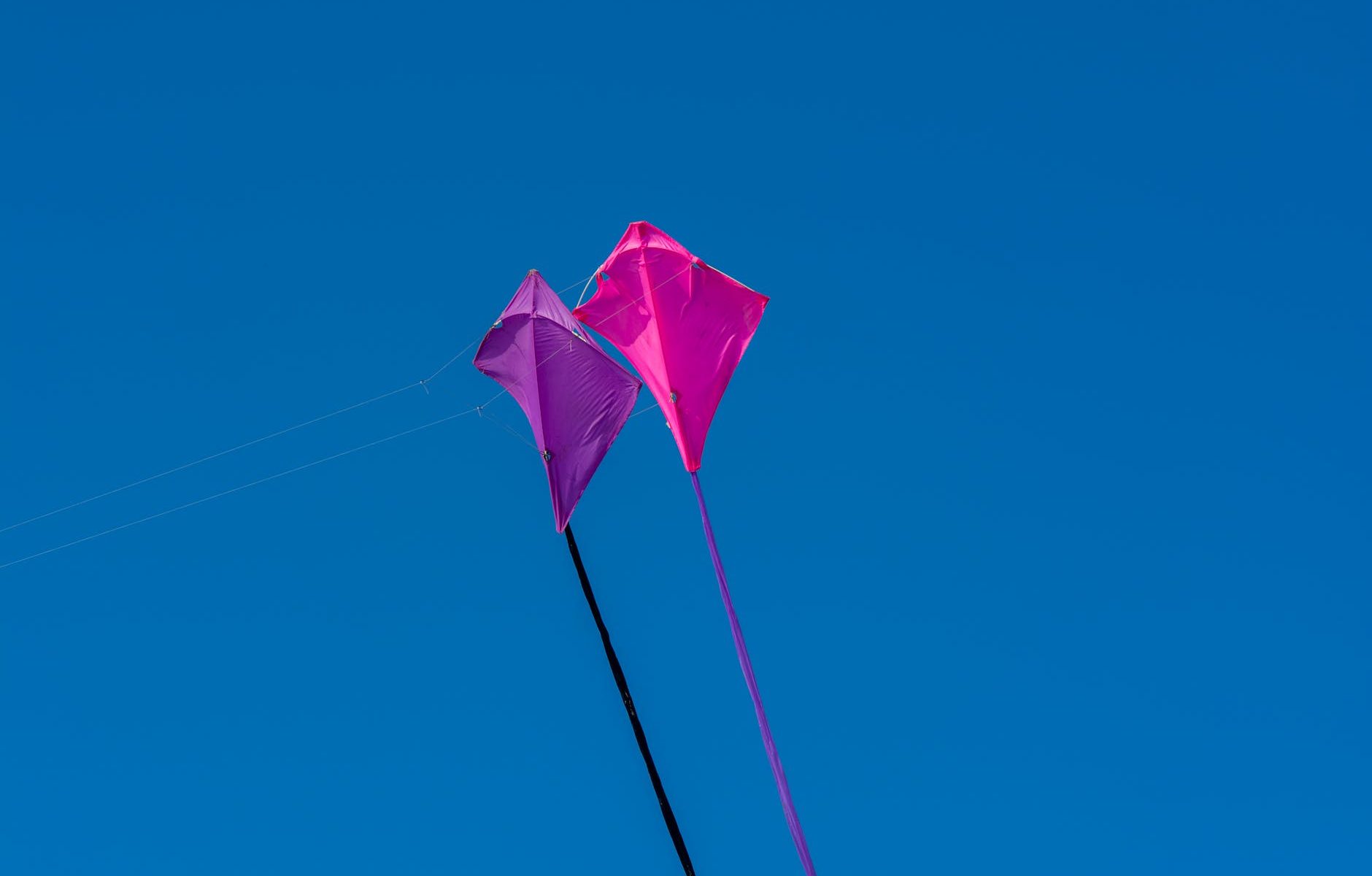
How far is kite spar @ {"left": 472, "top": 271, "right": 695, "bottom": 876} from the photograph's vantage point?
54.0ft

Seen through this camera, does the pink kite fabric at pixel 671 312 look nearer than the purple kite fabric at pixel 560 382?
No

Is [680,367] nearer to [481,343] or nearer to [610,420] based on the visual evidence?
[610,420]

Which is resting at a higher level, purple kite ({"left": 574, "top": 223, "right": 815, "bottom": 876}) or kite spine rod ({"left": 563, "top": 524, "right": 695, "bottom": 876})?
purple kite ({"left": 574, "top": 223, "right": 815, "bottom": 876})

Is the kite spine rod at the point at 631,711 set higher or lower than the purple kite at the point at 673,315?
lower

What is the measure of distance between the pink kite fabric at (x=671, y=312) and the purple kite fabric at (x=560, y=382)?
0.42 meters

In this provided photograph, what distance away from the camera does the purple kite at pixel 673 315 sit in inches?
655

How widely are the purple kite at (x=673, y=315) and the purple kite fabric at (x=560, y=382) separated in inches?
16.4

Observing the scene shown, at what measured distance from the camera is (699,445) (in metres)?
16.1

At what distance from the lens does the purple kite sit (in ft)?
54.6

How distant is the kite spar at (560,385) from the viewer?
1647 centimetres

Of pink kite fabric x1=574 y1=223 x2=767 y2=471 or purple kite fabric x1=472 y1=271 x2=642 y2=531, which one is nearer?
purple kite fabric x1=472 y1=271 x2=642 y2=531

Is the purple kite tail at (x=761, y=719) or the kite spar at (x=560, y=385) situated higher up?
the kite spar at (x=560, y=385)

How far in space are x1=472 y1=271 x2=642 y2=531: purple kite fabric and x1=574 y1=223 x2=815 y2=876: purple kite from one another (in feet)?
1.36

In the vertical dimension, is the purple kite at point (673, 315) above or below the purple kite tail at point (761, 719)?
above
